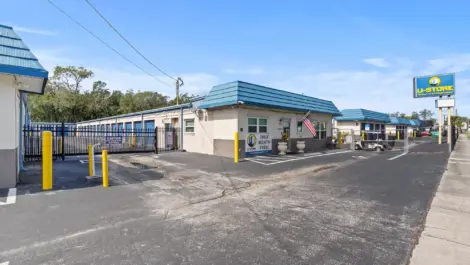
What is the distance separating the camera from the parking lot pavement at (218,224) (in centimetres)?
332

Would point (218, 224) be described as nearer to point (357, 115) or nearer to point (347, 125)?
point (357, 115)

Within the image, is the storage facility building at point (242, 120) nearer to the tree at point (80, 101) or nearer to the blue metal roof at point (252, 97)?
the blue metal roof at point (252, 97)

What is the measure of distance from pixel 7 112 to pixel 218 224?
647 cm

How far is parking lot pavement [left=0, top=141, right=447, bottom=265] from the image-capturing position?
10.9 feet

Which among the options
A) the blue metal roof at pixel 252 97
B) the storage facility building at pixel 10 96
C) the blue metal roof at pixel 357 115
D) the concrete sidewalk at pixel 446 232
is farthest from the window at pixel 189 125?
the blue metal roof at pixel 357 115

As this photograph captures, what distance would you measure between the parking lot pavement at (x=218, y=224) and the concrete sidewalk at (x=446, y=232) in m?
0.17

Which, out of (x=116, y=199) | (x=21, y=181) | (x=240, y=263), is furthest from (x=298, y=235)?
(x=21, y=181)

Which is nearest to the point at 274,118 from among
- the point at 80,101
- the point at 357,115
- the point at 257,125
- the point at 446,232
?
the point at 257,125

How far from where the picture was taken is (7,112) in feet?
21.6

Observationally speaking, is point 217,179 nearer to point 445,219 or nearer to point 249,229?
point 249,229

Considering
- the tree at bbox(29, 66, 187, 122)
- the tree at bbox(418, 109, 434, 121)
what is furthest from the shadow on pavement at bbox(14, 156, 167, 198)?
the tree at bbox(418, 109, 434, 121)

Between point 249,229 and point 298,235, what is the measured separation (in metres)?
0.79

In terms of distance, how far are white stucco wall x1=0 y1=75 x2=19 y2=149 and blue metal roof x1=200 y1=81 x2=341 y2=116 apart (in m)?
9.08

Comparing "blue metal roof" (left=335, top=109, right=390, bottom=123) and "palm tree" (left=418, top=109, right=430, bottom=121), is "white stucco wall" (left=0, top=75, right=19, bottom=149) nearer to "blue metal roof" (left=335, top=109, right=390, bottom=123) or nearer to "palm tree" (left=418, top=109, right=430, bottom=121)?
"blue metal roof" (left=335, top=109, right=390, bottom=123)
